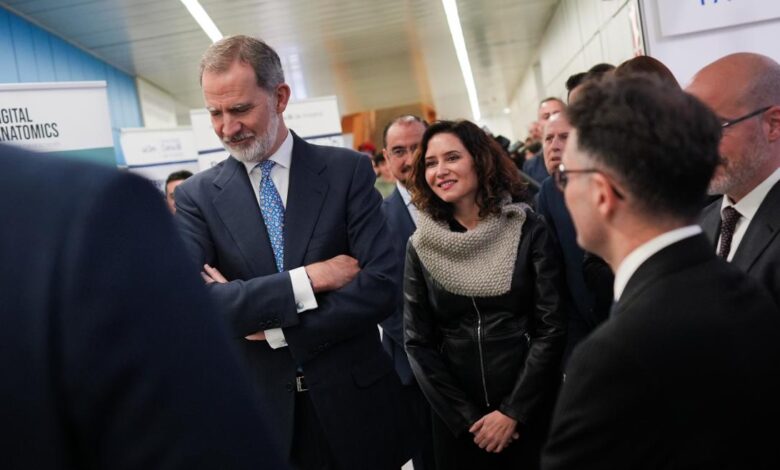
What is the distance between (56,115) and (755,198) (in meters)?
3.57

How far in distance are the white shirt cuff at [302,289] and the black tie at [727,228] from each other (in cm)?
111

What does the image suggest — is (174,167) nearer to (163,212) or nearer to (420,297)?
(420,297)

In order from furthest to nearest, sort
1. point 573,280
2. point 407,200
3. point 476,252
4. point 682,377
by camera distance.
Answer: point 407,200 → point 573,280 → point 476,252 → point 682,377

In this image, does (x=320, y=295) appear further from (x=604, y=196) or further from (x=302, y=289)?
(x=604, y=196)

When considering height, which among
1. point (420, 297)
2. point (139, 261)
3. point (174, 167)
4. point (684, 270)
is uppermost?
point (174, 167)

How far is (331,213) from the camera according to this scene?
2188 mm

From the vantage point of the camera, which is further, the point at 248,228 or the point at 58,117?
the point at 58,117

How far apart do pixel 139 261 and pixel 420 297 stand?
7.46ft

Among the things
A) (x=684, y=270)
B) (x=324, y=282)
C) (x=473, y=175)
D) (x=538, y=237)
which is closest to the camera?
(x=684, y=270)

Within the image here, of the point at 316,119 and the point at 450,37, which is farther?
the point at 450,37

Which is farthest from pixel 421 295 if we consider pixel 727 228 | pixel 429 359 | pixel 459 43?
pixel 459 43

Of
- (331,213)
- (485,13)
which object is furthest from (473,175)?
(485,13)

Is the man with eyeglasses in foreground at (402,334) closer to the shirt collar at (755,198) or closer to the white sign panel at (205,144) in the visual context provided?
the shirt collar at (755,198)

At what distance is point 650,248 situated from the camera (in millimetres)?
1298
